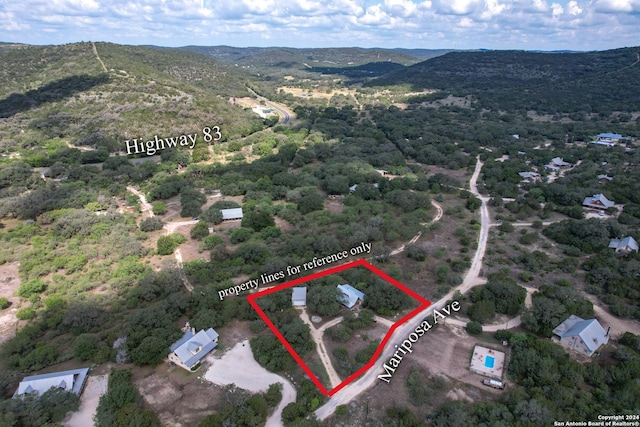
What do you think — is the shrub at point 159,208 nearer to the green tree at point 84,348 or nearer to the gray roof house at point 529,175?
the green tree at point 84,348

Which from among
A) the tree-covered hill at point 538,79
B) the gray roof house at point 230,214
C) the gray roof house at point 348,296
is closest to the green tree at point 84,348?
the gray roof house at point 348,296

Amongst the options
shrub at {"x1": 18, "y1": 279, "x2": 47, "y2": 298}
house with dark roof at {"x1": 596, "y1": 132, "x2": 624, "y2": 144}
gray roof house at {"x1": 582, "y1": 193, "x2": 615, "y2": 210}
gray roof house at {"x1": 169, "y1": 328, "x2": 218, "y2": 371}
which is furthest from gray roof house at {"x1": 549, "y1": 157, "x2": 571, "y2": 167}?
shrub at {"x1": 18, "y1": 279, "x2": 47, "y2": 298}

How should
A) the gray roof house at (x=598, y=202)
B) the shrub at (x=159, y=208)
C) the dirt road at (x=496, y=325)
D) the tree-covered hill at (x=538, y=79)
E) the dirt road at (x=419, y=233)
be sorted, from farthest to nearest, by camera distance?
the tree-covered hill at (x=538, y=79), the gray roof house at (x=598, y=202), the shrub at (x=159, y=208), the dirt road at (x=419, y=233), the dirt road at (x=496, y=325)

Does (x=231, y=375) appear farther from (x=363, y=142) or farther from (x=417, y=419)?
(x=363, y=142)

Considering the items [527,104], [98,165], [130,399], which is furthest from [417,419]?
[527,104]

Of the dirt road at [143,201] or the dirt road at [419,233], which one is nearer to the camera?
the dirt road at [419,233]

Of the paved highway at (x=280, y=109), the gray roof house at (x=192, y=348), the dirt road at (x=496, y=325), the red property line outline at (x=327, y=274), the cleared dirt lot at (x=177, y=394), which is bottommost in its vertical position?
the dirt road at (x=496, y=325)

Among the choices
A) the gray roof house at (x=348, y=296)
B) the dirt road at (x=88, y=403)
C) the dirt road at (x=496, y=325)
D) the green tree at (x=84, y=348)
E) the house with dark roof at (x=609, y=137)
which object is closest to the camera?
the dirt road at (x=88, y=403)
